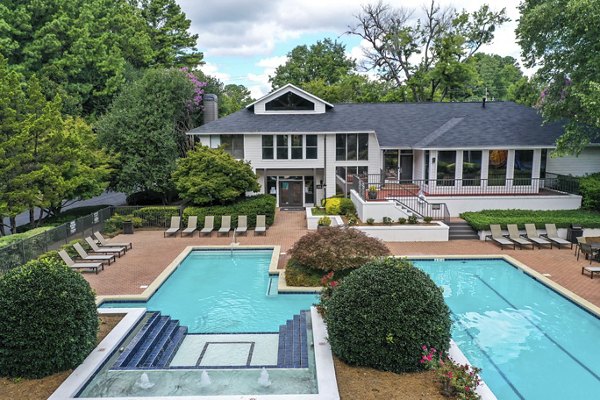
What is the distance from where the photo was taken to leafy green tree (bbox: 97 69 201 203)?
83.8 ft

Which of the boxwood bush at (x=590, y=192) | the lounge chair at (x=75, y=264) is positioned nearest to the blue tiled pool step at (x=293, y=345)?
the lounge chair at (x=75, y=264)

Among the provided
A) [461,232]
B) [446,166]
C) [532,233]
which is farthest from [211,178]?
[532,233]

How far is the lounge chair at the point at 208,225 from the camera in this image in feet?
71.9

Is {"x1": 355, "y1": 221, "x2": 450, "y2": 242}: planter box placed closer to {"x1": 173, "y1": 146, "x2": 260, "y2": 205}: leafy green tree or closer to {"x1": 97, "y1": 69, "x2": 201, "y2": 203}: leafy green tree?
{"x1": 173, "y1": 146, "x2": 260, "y2": 205}: leafy green tree

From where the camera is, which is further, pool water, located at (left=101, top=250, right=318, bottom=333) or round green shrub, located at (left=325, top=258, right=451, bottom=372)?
pool water, located at (left=101, top=250, right=318, bottom=333)

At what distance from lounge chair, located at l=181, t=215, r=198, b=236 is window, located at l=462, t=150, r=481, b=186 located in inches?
576

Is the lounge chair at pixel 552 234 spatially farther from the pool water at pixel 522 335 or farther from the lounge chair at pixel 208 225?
the lounge chair at pixel 208 225

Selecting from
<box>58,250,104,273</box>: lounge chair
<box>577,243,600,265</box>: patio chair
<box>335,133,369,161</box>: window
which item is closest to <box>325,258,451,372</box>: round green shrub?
<box>58,250,104,273</box>: lounge chair

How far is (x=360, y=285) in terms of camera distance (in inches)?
295

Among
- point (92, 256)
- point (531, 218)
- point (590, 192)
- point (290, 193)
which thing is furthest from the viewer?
point (290, 193)

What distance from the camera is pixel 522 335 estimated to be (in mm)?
10812

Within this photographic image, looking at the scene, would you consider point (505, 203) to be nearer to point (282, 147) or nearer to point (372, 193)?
point (372, 193)

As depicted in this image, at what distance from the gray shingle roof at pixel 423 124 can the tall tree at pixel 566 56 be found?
287 cm

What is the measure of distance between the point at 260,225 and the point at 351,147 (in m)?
9.28
